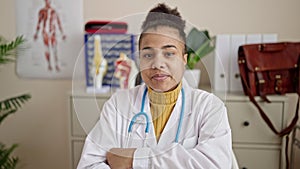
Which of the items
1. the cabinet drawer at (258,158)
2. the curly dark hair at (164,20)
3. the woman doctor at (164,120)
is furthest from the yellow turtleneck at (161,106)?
the cabinet drawer at (258,158)

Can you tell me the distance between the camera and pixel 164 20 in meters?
0.67

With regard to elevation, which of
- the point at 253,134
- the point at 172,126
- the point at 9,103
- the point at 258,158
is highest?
the point at 172,126

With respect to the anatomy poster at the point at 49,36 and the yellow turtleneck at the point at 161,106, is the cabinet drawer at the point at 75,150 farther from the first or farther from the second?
the yellow turtleneck at the point at 161,106

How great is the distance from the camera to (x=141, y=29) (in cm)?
70

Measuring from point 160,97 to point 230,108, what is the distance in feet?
2.81

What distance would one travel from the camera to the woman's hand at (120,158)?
75cm

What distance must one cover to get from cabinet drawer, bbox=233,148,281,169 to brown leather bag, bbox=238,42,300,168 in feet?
0.18

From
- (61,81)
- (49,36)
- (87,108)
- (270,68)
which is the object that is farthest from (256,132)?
(49,36)

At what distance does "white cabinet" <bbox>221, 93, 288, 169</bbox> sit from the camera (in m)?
1.49

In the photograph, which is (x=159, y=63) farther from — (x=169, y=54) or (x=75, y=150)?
(x=75, y=150)

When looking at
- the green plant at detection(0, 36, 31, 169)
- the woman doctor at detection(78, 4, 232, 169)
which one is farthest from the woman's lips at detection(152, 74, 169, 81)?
the green plant at detection(0, 36, 31, 169)

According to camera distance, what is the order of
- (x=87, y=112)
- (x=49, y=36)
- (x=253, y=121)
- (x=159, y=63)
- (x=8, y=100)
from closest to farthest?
(x=159, y=63), (x=87, y=112), (x=253, y=121), (x=8, y=100), (x=49, y=36)

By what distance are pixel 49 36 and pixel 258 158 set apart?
136 centimetres

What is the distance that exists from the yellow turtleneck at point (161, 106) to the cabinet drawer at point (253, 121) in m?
0.82
